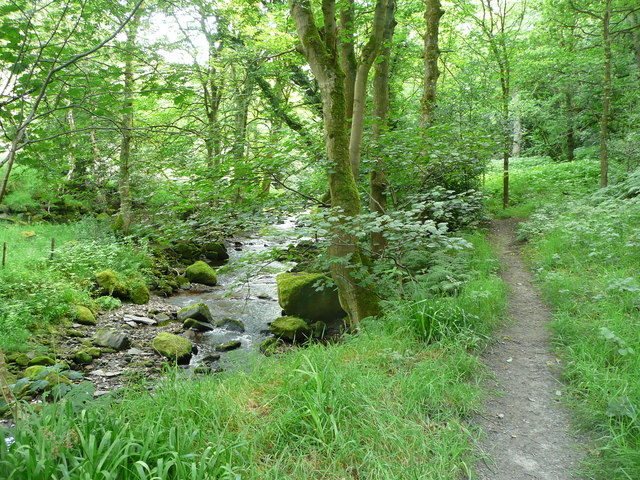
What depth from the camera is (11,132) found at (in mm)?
2992

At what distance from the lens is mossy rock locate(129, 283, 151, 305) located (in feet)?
30.2

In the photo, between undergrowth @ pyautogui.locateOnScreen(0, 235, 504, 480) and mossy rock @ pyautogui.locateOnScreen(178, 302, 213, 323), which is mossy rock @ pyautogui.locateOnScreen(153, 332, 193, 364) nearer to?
mossy rock @ pyautogui.locateOnScreen(178, 302, 213, 323)

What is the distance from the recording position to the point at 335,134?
545 centimetres

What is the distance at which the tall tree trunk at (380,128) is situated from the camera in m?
6.47

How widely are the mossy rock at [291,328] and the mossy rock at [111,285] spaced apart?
414 cm

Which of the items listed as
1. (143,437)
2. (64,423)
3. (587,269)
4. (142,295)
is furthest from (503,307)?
(142,295)

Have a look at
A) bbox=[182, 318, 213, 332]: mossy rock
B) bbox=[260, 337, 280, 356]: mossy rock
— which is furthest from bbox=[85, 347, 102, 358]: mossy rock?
bbox=[260, 337, 280, 356]: mossy rock

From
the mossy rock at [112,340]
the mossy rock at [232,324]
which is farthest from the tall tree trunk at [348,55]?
the mossy rock at [112,340]

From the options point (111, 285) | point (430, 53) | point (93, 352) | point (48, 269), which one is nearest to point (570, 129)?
point (430, 53)

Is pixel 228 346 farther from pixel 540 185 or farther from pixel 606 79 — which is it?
pixel 540 185

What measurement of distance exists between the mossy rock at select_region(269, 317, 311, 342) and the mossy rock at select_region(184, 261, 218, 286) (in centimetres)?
389

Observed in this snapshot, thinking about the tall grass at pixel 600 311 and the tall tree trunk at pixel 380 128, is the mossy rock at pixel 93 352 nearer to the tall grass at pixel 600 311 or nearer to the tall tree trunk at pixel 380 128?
the tall tree trunk at pixel 380 128

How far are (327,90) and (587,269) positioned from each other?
16.2 feet

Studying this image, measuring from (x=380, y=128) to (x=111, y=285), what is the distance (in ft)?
24.2
